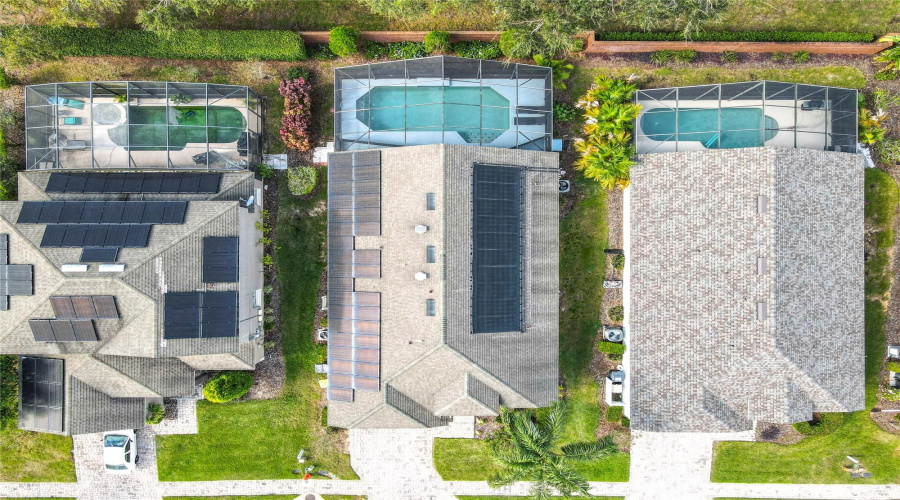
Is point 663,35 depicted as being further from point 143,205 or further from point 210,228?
point 143,205

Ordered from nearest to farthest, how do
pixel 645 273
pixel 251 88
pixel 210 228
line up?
pixel 210 228 < pixel 645 273 < pixel 251 88

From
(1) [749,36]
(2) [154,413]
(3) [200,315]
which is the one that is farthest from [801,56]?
(2) [154,413]

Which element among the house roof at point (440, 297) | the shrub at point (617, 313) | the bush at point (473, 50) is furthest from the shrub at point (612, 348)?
the bush at point (473, 50)

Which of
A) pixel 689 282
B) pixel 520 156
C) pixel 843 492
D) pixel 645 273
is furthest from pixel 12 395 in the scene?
pixel 843 492

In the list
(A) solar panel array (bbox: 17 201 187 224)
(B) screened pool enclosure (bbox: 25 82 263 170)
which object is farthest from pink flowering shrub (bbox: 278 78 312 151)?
(A) solar panel array (bbox: 17 201 187 224)

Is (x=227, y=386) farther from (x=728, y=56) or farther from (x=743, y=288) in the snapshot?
(x=728, y=56)

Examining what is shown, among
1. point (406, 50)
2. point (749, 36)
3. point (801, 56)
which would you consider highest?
point (749, 36)
